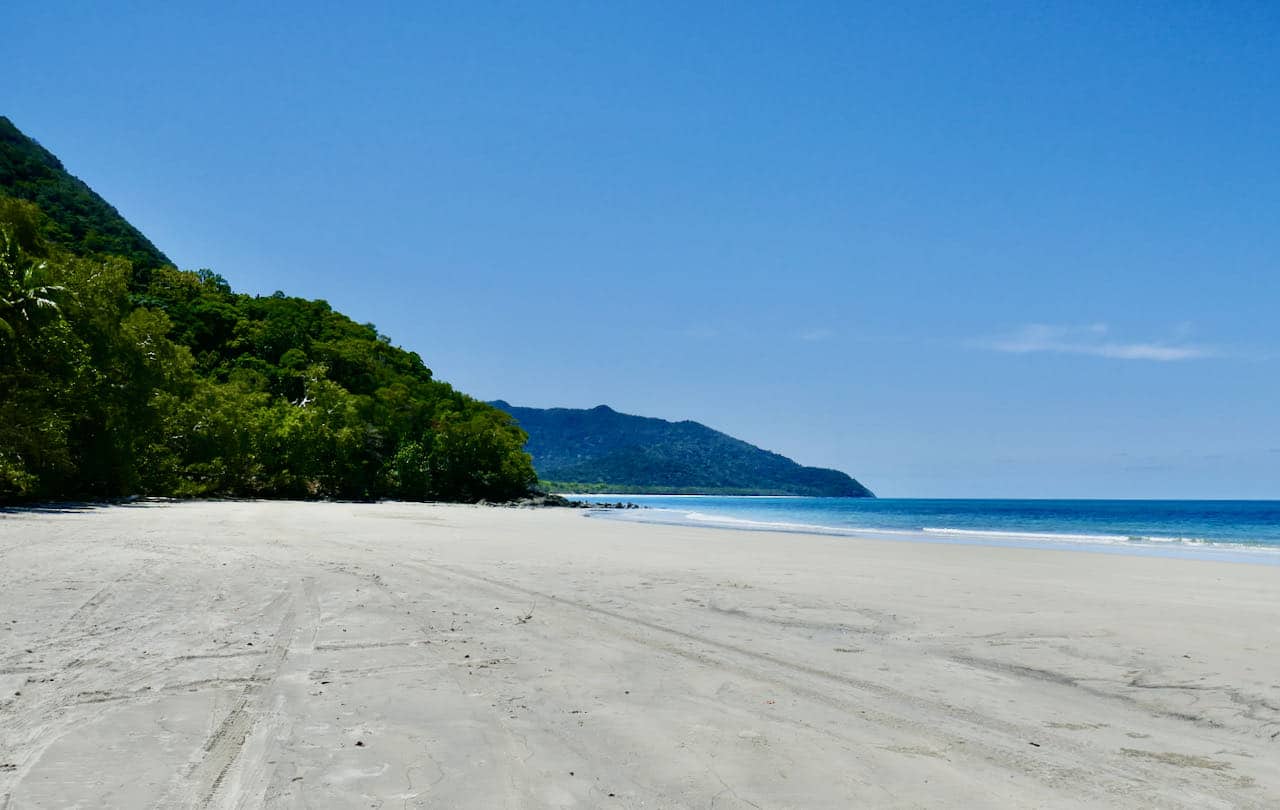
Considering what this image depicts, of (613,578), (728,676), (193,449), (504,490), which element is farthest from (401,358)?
(728,676)

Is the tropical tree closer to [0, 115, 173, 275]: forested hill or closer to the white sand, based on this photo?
the white sand

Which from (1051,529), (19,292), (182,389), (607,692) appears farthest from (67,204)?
(607,692)

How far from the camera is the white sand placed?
12.4 ft

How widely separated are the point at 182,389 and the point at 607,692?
147 feet

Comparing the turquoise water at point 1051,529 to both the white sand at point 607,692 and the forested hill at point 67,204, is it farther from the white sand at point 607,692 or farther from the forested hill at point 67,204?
the forested hill at point 67,204

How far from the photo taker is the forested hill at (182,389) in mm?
27734

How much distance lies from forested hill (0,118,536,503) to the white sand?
20690 millimetres

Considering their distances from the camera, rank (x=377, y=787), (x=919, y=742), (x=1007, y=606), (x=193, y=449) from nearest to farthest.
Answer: (x=377, y=787)
(x=919, y=742)
(x=1007, y=606)
(x=193, y=449)

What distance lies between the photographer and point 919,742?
15.0 ft

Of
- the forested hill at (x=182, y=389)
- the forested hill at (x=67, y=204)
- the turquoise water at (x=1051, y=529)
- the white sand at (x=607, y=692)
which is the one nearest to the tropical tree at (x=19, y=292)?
the forested hill at (x=182, y=389)

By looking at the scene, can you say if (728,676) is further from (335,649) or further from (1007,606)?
(1007,606)

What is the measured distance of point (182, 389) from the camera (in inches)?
1660

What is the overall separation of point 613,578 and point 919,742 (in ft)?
26.3

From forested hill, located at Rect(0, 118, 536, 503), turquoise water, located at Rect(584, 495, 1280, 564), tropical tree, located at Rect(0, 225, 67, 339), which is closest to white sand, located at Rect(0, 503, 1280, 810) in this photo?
tropical tree, located at Rect(0, 225, 67, 339)
